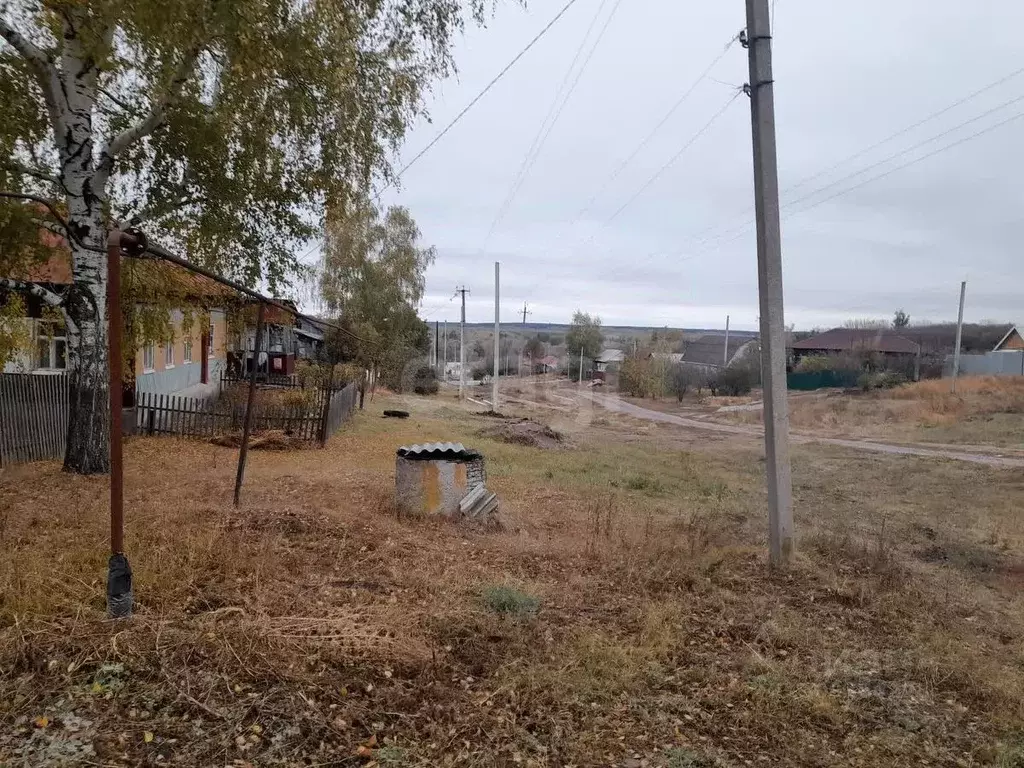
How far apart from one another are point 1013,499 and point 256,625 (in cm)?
1356

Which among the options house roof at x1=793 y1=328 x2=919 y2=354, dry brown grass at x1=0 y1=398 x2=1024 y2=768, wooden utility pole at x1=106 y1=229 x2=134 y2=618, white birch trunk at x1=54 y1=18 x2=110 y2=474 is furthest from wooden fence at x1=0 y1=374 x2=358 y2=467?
house roof at x1=793 y1=328 x2=919 y2=354

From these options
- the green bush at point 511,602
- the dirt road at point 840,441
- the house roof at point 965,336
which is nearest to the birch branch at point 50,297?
the green bush at point 511,602

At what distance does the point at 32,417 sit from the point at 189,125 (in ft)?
17.4

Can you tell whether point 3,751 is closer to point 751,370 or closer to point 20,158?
point 20,158

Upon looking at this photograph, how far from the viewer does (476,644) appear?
4129 millimetres

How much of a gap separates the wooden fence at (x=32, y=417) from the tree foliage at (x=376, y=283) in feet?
66.6

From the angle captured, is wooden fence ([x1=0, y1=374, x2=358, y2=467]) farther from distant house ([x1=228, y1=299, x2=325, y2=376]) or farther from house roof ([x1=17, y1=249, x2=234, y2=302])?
house roof ([x1=17, y1=249, x2=234, y2=302])

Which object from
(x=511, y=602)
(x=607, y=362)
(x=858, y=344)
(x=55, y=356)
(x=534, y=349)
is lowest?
(x=511, y=602)

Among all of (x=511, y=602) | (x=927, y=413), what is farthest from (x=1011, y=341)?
(x=511, y=602)

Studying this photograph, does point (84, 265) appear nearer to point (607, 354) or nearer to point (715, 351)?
point (715, 351)

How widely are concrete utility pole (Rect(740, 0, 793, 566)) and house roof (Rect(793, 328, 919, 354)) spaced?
49.7 m

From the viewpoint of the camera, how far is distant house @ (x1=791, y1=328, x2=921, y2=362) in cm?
4966

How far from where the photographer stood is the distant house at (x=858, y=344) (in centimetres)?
4966

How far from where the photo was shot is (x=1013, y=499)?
12422 mm
